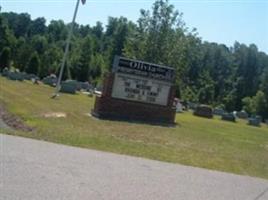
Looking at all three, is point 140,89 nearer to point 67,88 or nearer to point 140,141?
point 140,141

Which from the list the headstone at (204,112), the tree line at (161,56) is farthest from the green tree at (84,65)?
the headstone at (204,112)

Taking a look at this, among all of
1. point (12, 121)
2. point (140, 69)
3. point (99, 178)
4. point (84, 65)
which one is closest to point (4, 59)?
point (84, 65)

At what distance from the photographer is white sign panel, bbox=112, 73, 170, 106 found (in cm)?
2347

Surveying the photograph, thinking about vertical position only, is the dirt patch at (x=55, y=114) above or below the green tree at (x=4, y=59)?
below

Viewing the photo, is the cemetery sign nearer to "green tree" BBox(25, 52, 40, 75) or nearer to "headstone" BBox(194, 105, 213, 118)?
"headstone" BBox(194, 105, 213, 118)

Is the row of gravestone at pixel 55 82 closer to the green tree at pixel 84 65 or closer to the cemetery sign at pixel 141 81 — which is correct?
the cemetery sign at pixel 141 81

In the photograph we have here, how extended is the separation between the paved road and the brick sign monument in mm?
11691

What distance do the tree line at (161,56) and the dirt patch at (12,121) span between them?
34903 millimetres

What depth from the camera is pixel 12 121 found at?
18312 millimetres

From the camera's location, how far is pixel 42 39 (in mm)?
109875

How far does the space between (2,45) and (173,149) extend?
264ft

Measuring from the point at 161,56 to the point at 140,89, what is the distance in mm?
31386

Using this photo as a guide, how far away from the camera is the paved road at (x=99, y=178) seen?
24.8ft

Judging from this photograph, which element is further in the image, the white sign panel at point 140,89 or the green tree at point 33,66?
the green tree at point 33,66
